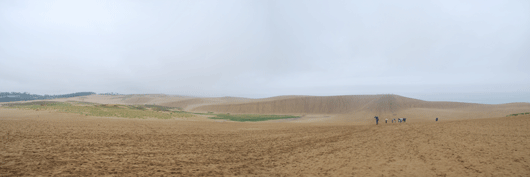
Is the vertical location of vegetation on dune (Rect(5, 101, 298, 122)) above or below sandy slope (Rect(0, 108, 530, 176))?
above

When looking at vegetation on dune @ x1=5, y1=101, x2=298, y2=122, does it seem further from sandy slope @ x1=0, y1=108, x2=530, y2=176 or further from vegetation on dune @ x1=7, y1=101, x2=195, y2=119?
sandy slope @ x1=0, y1=108, x2=530, y2=176

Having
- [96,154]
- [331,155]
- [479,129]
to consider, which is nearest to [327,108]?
[479,129]

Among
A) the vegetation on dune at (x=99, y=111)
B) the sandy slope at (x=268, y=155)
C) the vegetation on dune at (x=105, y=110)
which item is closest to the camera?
the sandy slope at (x=268, y=155)

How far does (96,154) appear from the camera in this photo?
923 centimetres

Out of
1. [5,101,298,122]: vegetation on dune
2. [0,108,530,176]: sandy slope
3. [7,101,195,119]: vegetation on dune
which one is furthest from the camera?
[5,101,298,122]: vegetation on dune

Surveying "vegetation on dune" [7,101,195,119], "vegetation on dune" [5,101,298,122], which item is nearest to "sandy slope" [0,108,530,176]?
"vegetation on dune" [7,101,195,119]

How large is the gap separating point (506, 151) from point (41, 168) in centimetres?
1777

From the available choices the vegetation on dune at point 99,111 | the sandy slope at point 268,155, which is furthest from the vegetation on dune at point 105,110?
the sandy slope at point 268,155

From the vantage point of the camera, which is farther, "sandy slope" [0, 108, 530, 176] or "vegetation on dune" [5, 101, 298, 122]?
"vegetation on dune" [5, 101, 298, 122]

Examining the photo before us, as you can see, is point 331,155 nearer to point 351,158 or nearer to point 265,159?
point 351,158

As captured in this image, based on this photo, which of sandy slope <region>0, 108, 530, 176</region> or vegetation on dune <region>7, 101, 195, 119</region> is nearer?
sandy slope <region>0, 108, 530, 176</region>

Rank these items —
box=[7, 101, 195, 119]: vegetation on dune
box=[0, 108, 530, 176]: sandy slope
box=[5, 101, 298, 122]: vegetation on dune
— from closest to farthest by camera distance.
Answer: box=[0, 108, 530, 176]: sandy slope
box=[7, 101, 195, 119]: vegetation on dune
box=[5, 101, 298, 122]: vegetation on dune

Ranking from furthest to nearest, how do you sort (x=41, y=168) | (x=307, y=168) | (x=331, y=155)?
1. (x=331, y=155)
2. (x=307, y=168)
3. (x=41, y=168)

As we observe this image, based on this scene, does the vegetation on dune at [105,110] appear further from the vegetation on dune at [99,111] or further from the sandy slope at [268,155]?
the sandy slope at [268,155]
